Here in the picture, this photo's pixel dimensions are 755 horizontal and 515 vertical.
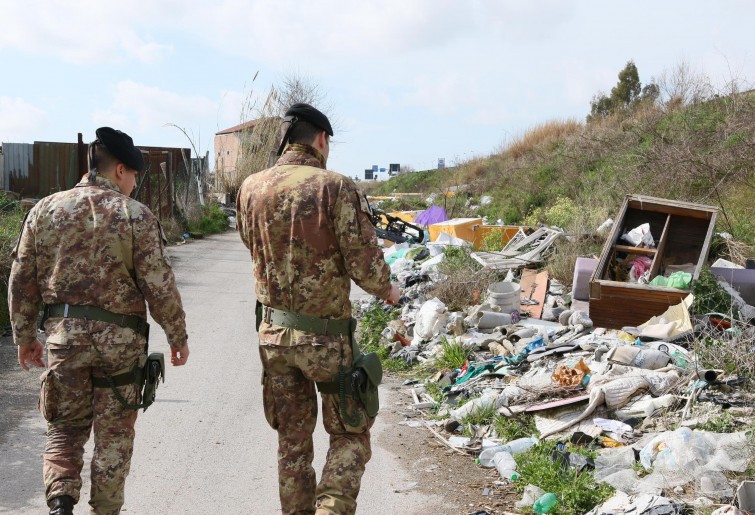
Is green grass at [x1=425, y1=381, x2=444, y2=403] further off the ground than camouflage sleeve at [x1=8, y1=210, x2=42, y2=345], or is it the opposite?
camouflage sleeve at [x1=8, y1=210, x2=42, y2=345]

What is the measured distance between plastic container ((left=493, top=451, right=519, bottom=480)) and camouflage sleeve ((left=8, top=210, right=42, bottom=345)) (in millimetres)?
2966

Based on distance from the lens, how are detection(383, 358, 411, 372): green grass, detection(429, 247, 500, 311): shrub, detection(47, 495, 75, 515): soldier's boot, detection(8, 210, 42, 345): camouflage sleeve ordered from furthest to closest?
detection(429, 247, 500, 311): shrub, detection(383, 358, 411, 372): green grass, detection(8, 210, 42, 345): camouflage sleeve, detection(47, 495, 75, 515): soldier's boot

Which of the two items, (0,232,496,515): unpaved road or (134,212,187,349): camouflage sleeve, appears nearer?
(134,212,187,349): camouflage sleeve

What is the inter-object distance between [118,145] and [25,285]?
81cm

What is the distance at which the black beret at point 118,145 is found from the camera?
388 centimetres

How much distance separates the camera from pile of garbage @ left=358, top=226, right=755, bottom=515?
4434 millimetres

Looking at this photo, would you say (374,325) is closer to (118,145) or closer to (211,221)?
(118,145)

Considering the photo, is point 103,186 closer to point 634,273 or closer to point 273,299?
point 273,299

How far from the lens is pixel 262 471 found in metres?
5.14

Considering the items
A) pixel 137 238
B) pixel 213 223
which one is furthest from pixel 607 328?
pixel 213 223

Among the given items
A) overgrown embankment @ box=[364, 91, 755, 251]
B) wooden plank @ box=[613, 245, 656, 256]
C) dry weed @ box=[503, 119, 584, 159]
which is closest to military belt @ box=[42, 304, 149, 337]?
wooden plank @ box=[613, 245, 656, 256]

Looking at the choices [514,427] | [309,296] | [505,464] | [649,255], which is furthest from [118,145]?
[649,255]

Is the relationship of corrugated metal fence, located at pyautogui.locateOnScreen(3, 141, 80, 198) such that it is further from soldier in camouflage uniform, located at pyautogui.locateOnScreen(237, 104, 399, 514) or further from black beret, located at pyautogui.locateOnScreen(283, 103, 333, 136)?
soldier in camouflage uniform, located at pyautogui.locateOnScreen(237, 104, 399, 514)

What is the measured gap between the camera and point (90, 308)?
Answer: 3725 mm
